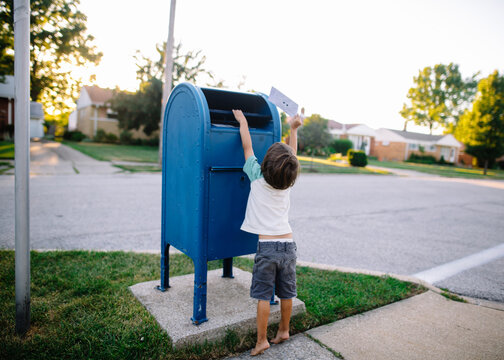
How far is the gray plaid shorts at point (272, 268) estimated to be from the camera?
7.55 feet

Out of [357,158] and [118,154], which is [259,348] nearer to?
[118,154]

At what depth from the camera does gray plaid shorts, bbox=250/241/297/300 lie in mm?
2301

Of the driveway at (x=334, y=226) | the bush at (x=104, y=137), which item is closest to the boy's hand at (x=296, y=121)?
the driveway at (x=334, y=226)

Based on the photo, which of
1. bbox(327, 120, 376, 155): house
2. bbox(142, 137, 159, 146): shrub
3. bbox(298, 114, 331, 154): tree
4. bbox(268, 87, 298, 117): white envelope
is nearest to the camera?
bbox(268, 87, 298, 117): white envelope

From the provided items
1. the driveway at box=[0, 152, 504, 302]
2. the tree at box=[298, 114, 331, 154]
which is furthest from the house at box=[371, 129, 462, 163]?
the driveway at box=[0, 152, 504, 302]

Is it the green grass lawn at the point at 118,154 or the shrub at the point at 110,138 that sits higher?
the shrub at the point at 110,138

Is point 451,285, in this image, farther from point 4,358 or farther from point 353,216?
point 4,358

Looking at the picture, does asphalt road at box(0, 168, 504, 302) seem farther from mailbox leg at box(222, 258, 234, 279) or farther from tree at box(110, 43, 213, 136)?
tree at box(110, 43, 213, 136)

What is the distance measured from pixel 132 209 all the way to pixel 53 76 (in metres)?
19.2

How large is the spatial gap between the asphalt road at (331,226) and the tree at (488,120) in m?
22.9

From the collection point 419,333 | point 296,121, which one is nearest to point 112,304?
Answer: point 296,121

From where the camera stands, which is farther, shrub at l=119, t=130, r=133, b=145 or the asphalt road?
shrub at l=119, t=130, r=133, b=145

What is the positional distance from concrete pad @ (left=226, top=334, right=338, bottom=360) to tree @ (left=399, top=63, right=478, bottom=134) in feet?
236

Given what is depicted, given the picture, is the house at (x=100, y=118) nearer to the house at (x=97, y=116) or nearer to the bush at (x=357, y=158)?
the house at (x=97, y=116)
